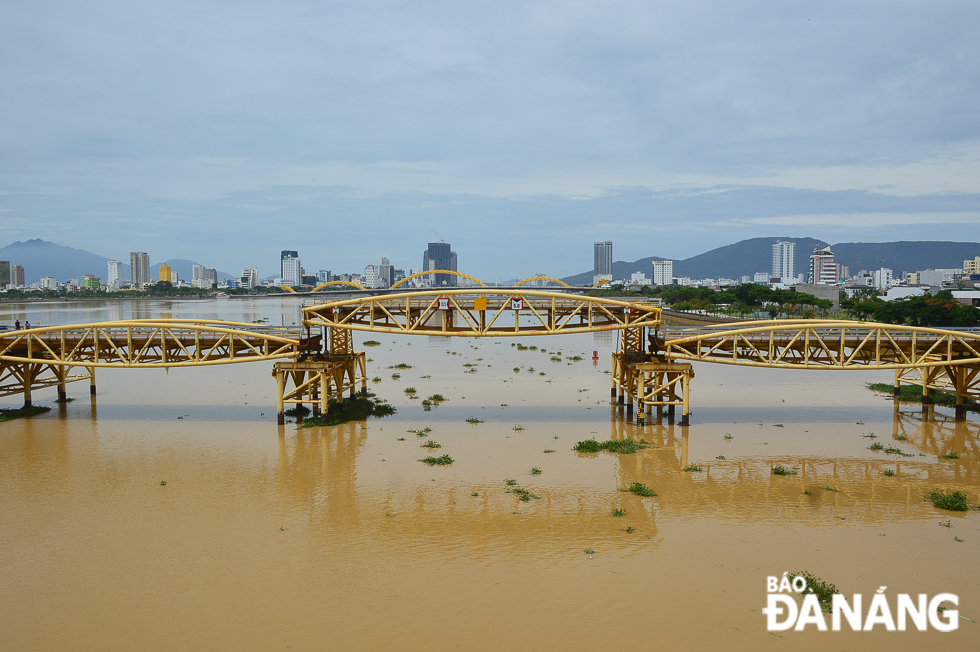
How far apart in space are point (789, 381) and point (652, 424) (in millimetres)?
17011

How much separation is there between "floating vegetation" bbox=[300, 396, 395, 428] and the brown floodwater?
0.97 meters

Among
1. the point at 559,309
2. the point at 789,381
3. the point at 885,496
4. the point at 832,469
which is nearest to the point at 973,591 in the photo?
the point at 885,496

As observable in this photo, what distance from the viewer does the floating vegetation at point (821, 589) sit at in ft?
39.5

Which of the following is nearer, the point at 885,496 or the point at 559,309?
the point at 885,496

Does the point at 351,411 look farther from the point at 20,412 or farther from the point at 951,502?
the point at 951,502

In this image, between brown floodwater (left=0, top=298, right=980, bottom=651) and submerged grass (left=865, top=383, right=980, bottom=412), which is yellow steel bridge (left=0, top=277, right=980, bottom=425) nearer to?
submerged grass (left=865, top=383, right=980, bottom=412)

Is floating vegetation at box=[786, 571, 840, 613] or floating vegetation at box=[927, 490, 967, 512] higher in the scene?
floating vegetation at box=[927, 490, 967, 512]

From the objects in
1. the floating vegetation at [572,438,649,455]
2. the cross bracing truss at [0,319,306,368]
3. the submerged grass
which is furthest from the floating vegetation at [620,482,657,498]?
the submerged grass

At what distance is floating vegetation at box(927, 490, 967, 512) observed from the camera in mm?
16938

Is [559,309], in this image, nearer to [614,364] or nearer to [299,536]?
[614,364]

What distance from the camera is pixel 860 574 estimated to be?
13.2 m

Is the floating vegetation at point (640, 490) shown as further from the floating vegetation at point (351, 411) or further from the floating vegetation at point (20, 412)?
the floating vegetation at point (20, 412)

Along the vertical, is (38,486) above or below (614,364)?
below

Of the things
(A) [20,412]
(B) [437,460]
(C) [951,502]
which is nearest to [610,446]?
(B) [437,460]
